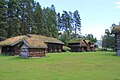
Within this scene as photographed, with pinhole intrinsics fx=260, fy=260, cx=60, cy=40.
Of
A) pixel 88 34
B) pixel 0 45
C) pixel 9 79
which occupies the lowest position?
pixel 9 79

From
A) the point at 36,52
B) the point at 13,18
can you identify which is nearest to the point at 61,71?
the point at 36,52

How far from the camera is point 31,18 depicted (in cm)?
9331

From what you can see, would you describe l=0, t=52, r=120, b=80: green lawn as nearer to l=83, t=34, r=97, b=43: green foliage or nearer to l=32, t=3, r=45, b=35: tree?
l=32, t=3, r=45, b=35: tree

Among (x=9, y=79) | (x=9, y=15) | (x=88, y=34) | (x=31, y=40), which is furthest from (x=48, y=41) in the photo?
(x=88, y=34)

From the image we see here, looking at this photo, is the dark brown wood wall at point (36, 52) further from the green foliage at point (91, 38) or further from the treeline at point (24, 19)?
the green foliage at point (91, 38)

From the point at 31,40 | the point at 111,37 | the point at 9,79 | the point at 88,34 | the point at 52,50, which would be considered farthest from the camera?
the point at 88,34

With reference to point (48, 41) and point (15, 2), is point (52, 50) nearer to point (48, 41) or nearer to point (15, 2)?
point (48, 41)

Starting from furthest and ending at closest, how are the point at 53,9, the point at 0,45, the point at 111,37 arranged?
the point at 53,9, the point at 111,37, the point at 0,45

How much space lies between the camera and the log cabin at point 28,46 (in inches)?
1839

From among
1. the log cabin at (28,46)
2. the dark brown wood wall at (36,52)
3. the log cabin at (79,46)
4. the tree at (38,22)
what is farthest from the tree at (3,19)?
the dark brown wood wall at (36,52)

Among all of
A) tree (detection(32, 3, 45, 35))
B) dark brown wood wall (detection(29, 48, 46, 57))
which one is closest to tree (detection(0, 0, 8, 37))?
tree (detection(32, 3, 45, 35))

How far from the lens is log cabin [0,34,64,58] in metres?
46.7

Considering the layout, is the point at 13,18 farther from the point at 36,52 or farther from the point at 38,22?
the point at 36,52

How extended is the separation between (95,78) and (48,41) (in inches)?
2257
